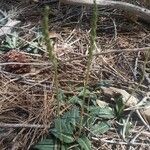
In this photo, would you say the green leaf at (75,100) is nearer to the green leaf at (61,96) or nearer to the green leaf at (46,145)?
the green leaf at (61,96)

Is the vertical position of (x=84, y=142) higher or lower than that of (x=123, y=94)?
lower

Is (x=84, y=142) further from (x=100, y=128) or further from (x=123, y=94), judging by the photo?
(x=123, y=94)

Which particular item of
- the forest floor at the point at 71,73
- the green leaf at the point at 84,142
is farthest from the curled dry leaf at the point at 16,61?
the green leaf at the point at 84,142

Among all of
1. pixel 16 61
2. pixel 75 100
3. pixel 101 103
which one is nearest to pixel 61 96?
pixel 75 100

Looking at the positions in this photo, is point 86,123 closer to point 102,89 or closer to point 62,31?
point 102,89

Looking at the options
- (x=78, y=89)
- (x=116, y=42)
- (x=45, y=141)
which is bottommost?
(x=45, y=141)

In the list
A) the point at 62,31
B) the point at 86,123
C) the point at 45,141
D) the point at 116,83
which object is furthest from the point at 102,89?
the point at 62,31

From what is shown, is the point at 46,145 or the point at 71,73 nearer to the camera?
the point at 46,145
